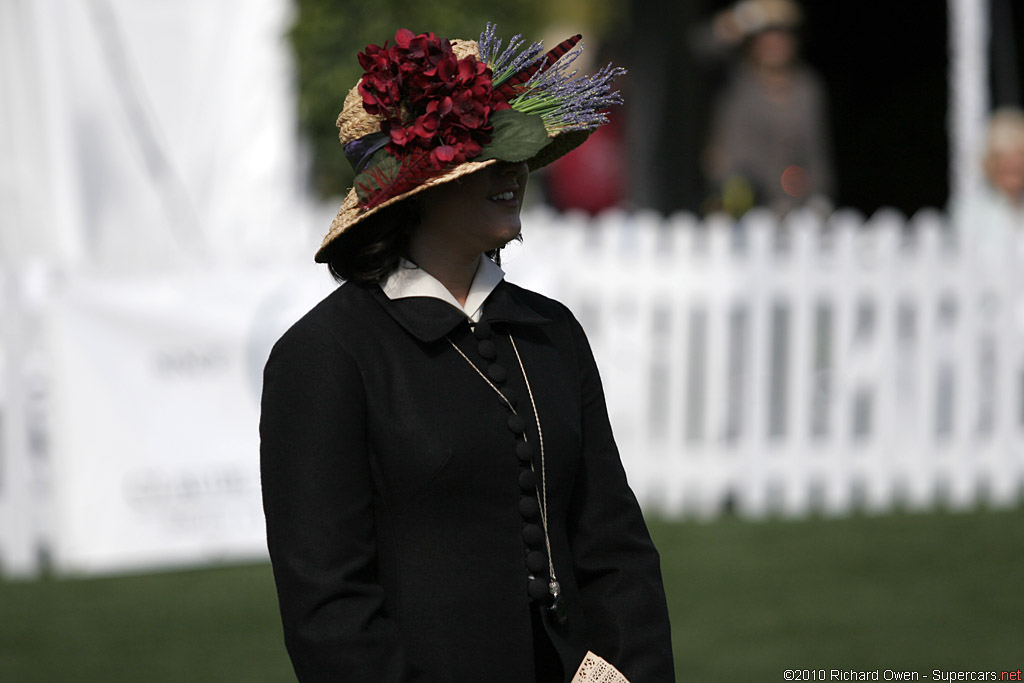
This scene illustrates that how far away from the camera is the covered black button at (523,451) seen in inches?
85.9

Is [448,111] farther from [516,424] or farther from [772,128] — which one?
[772,128]

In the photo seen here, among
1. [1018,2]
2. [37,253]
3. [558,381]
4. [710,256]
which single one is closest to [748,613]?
[710,256]

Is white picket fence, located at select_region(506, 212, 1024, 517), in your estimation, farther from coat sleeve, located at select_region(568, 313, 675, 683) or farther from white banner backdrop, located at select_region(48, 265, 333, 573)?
coat sleeve, located at select_region(568, 313, 675, 683)

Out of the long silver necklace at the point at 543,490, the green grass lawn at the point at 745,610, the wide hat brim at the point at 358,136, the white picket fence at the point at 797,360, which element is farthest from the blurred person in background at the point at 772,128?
the long silver necklace at the point at 543,490

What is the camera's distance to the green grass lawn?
475 centimetres

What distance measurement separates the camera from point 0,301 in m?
6.06

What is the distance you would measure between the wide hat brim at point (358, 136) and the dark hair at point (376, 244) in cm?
3

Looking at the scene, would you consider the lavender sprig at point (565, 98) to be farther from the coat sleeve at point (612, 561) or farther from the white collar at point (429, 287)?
the coat sleeve at point (612, 561)

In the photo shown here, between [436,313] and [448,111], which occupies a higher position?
[448,111]

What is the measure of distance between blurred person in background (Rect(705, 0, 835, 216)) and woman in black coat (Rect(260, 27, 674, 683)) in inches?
259

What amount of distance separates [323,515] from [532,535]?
32cm

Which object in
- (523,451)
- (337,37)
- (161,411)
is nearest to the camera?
(523,451)

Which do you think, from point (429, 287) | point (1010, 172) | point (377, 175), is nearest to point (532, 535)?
point (429, 287)

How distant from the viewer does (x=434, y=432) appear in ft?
7.02
